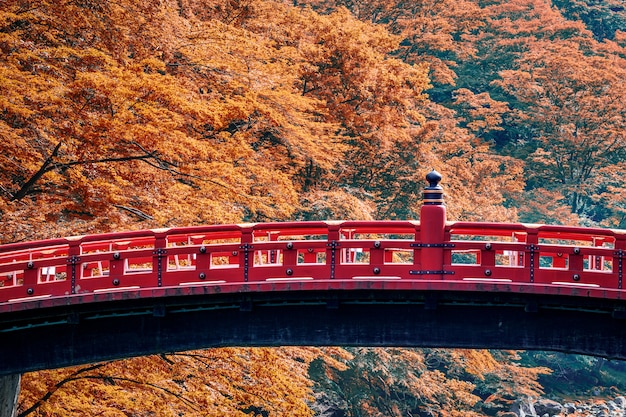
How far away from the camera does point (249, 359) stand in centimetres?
2062

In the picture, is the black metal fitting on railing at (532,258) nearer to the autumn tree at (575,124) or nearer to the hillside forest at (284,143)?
the hillside forest at (284,143)

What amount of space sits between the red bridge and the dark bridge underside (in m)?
0.02

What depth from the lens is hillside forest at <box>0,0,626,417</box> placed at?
1928cm

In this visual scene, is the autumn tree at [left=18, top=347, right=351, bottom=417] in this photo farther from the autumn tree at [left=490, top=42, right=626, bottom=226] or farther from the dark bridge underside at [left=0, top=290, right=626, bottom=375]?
the autumn tree at [left=490, top=42, right=626, bottom=226]

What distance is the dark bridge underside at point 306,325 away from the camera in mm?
14133

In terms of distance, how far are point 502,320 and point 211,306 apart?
14.9ft

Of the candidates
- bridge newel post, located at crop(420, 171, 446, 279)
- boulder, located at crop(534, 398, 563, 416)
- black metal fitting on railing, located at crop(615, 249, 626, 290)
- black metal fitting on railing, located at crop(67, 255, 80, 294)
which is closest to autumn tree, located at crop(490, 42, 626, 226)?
boulder, located at crop(534, 398, 563, 416)

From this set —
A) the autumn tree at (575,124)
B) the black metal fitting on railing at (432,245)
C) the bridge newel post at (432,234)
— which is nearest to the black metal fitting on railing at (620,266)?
the black metal fitting on railing at (432,245)

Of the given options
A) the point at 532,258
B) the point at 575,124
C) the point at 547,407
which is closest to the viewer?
the point at 532,258

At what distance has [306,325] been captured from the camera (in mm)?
14680

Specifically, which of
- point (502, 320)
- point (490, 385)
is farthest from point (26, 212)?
point (490, 385)

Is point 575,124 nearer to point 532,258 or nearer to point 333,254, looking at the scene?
point 532,258

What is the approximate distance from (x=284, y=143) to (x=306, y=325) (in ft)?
40.2

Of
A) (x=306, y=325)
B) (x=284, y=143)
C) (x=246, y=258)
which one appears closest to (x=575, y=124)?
(x=284, y=143)
